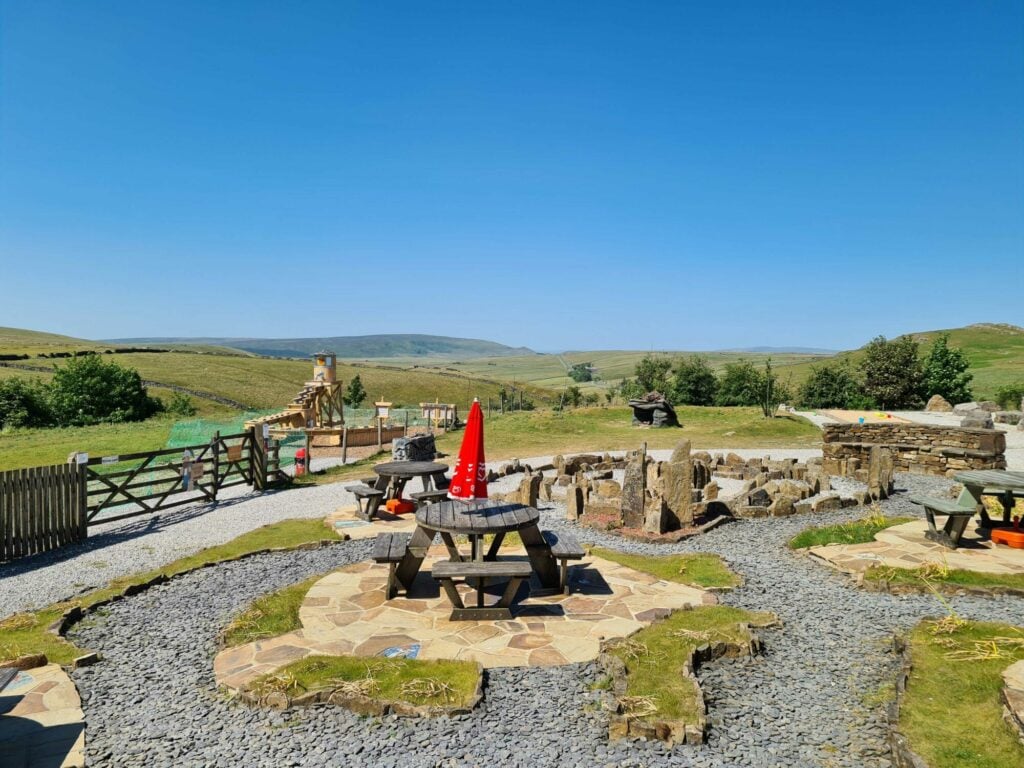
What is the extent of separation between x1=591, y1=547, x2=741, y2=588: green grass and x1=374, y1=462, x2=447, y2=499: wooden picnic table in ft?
14.5

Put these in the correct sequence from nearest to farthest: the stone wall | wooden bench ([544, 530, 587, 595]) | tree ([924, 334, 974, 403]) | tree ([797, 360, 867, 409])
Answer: wooden bench ([544, 530, 587, 595])
the stone wall
tree ([924, 334, 974, 403])
tree ([797, 360, 867, 409])

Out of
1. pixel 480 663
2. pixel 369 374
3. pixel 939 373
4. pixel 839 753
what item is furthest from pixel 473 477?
pixel 369 374

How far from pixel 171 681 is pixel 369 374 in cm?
10821

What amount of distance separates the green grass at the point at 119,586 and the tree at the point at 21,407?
3638 cm

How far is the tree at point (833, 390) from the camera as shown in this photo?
4138 centimetres

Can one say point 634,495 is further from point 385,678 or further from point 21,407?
point 21,407

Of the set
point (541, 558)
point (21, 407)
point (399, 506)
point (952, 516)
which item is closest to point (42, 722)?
point (541, 558)

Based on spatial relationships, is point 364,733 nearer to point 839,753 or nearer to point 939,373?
point 839,753

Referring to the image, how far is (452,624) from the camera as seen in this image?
7.57 m

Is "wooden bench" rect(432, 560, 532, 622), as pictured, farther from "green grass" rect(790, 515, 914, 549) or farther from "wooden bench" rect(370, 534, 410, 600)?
"green grass" rect(790, 515, 914, 549)

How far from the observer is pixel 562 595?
335 inches

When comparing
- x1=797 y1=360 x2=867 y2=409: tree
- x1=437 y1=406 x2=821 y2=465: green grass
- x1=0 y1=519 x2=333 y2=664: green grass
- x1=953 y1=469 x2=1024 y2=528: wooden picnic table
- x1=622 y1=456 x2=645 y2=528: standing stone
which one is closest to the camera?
x1=0 y1=519 x2=333 y2=664: green grass

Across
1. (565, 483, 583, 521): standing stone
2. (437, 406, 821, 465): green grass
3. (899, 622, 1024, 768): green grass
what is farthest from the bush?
(899, 622, 1024, 768): green grass

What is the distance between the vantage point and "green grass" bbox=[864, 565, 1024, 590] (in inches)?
335
